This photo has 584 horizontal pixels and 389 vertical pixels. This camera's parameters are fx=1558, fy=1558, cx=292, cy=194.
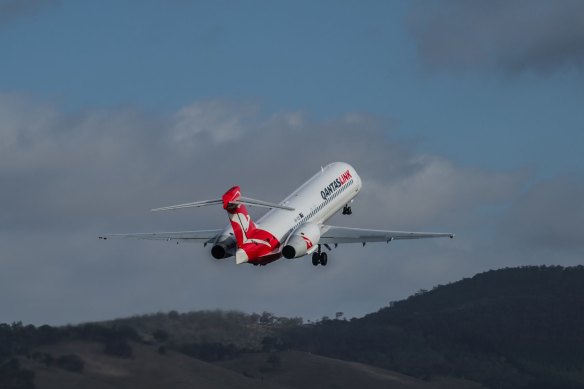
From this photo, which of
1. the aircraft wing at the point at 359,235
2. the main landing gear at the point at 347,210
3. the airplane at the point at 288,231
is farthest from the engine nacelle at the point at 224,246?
the main landing gear at the point at 347,210

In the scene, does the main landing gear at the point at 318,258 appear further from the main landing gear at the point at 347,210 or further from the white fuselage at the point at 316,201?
the main landing gear at the point at 347,210

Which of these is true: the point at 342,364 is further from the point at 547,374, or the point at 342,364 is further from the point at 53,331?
the point at 53,331

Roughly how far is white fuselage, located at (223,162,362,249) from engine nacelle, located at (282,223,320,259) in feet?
3.03

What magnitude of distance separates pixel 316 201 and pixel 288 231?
31.1 ft

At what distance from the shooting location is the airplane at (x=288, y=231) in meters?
110

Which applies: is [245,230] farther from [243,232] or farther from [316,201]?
[316,201]

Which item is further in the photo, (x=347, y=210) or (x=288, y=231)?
(x=347, y=210)

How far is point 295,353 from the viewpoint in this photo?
597 feet

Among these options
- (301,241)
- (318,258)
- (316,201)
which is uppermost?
(316,201)

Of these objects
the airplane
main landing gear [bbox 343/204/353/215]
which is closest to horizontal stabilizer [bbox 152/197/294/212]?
the airplane

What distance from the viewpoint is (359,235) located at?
120188 mm

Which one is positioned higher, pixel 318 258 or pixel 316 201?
pixel 316 201

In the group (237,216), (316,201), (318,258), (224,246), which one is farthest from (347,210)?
(237,216)

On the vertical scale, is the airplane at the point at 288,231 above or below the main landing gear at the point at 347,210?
below
